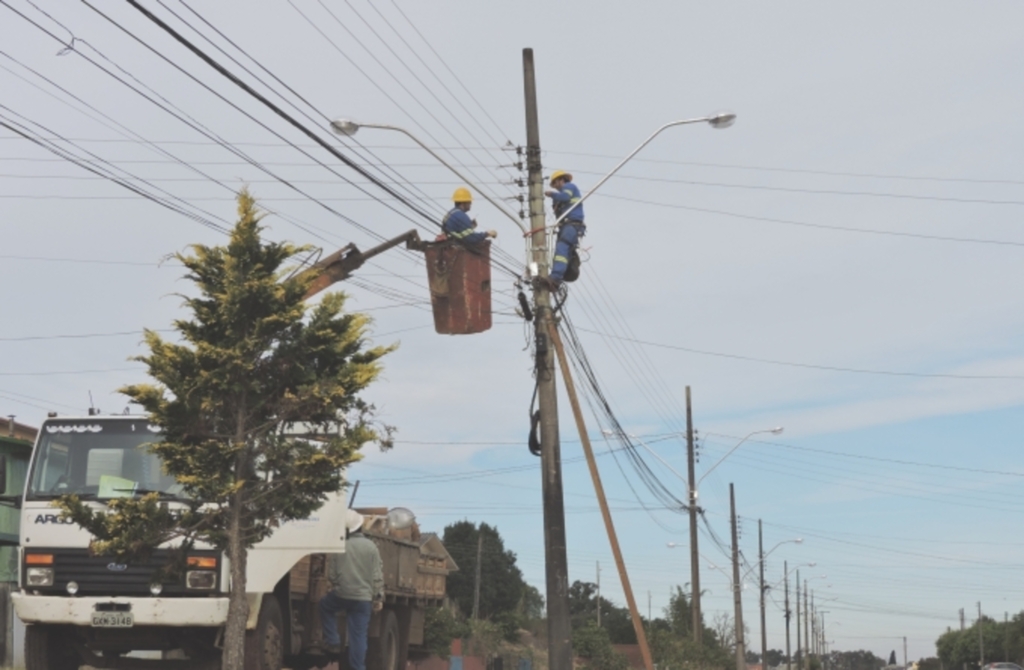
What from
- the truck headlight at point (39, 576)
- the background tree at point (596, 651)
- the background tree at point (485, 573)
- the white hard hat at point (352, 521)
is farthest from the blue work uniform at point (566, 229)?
the background tree at point (485, 573)

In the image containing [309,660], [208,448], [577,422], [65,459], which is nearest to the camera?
[208,448]

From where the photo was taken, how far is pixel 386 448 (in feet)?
39.2

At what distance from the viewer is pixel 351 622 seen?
14.8m

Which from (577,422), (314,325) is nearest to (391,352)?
(314,325)

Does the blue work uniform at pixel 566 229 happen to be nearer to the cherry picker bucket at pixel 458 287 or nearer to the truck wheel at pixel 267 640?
the cherry picker bucket at pixel 458 287

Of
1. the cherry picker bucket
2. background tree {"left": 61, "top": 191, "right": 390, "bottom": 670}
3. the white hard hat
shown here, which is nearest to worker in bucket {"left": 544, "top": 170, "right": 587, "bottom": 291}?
the cherry picker bucket

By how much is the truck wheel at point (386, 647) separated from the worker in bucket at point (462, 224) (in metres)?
5.01

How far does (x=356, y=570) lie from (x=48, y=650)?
330 cm

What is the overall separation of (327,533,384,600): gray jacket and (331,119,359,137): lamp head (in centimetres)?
471

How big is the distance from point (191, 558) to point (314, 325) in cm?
280

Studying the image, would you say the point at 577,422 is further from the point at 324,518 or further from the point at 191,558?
the point at 191,558

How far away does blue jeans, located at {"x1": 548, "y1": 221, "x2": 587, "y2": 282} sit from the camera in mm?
17438

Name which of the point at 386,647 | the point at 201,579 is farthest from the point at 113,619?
the point at 386,647

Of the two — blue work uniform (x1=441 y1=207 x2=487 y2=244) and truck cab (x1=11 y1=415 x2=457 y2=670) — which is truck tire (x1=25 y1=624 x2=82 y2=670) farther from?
blue work uniform (x1=441 y1=207 x2=487 y2=244)
